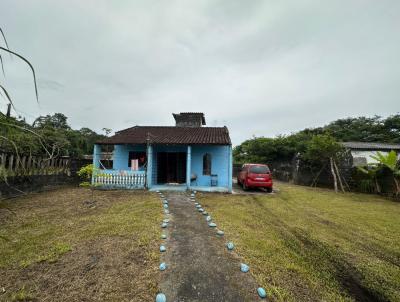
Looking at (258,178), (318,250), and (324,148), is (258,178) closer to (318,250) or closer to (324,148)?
(324,148)

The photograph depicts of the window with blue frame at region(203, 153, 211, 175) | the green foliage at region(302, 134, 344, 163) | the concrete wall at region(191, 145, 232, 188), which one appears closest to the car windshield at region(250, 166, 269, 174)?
the concrete wall at region(191, 145, 232, 188)

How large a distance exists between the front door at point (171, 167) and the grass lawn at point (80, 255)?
25.4 feet

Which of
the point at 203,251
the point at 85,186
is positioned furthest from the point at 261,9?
the point at 85,186

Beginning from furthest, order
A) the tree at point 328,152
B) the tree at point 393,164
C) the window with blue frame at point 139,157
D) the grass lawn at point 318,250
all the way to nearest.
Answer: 1. the window with blue frame at point 139,157
2. the tree at point 328,152
3. the tree at point 393,164
4. the grass lawn at point 318,250

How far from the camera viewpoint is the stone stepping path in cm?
310

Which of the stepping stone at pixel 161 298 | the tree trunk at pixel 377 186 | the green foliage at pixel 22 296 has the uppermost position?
the tree trunk at pixel 377 186

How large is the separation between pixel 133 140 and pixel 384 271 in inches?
482

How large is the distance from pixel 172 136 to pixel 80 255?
1059cm

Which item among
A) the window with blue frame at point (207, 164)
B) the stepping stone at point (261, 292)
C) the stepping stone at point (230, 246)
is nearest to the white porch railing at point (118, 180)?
the window with blue frame at point (207, 164)

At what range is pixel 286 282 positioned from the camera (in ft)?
11.1

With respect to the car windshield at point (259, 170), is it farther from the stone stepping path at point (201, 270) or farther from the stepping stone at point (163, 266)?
the stepping stone at point (163, 266)

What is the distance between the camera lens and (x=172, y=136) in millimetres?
14312

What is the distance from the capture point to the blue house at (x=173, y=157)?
41.5 feet

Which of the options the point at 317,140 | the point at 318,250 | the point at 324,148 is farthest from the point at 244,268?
the point at 317,140
